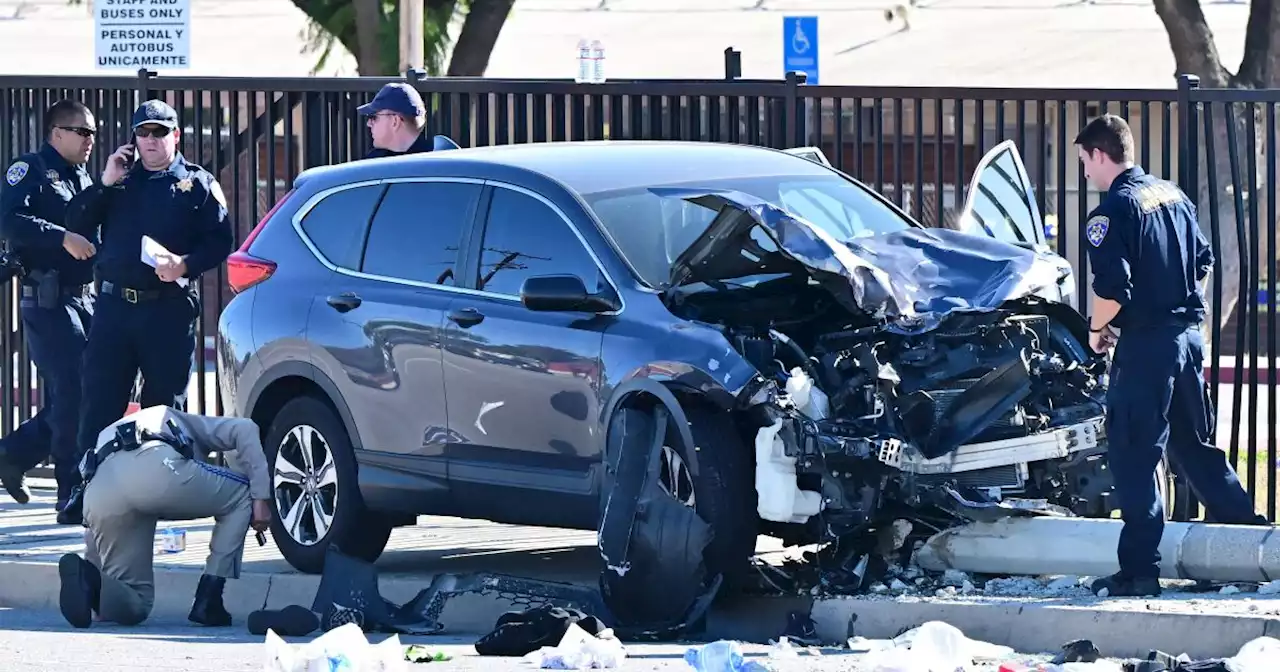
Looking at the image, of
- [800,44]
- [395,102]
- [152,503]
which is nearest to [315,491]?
[152,503]

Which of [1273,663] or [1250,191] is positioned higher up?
[1250,191]

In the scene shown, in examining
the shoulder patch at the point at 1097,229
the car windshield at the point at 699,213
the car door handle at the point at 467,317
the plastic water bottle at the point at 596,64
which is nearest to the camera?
the shoulder patch at the point at 1097,229

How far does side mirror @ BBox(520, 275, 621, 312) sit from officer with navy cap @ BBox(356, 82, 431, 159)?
2580mm

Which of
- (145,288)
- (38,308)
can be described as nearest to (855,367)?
(145,288)

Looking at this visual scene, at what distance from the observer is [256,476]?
872 cm

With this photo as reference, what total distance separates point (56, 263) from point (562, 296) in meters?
3.88

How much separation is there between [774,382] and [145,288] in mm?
3905

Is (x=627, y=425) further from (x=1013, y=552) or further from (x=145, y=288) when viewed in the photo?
(x=145, y=288)

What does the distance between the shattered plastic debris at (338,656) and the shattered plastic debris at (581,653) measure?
0.48 m

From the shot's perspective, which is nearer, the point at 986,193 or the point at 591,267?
the point at 591,267

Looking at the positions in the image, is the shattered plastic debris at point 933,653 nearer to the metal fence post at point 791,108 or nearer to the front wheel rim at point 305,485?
the front wheel rim at point 305,485

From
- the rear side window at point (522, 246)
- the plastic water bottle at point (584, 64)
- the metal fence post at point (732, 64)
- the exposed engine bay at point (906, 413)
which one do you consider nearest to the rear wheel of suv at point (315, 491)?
the rear side window at point (522, 246)

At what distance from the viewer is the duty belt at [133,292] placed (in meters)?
10.4

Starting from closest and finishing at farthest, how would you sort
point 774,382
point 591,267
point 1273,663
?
1. point 1273,663
2. point 774,382
3. point 591,267
